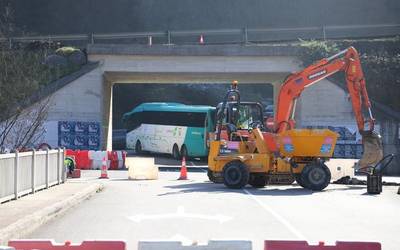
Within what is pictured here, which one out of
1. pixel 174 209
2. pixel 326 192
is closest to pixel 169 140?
pixel 326 192

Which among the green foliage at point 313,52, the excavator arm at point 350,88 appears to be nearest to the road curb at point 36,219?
the excavator arm at point 350,88

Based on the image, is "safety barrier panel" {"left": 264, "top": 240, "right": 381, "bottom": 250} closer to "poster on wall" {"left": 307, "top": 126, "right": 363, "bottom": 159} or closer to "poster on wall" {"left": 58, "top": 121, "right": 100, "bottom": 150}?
"poster on wall" {"left": 307, "top": 126, "right": 363, "bottom": 159}

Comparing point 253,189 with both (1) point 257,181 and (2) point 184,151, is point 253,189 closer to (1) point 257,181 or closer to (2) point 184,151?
(1) point 257,181

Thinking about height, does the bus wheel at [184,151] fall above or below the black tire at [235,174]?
above

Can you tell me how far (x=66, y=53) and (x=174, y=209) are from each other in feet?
89.2

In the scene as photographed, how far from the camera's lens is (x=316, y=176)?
2211 centimetres

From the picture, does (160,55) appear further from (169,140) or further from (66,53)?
(169,140)

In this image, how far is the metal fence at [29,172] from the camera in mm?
15250

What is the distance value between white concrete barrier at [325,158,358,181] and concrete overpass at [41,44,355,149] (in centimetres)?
1390

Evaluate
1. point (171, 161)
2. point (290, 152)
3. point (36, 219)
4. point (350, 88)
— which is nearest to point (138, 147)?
point (171, 161)

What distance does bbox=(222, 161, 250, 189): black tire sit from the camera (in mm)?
22281

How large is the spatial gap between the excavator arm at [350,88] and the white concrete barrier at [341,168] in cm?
88

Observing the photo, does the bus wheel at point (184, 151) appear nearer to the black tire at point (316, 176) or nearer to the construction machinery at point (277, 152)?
the construction machinery at point (277, 152)

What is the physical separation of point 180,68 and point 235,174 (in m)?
19.3
